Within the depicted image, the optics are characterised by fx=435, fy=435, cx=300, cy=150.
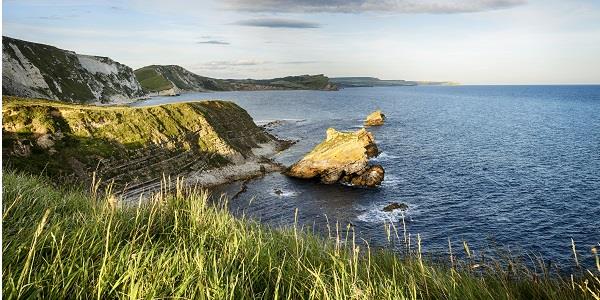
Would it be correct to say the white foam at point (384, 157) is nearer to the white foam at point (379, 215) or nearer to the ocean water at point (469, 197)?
the ocean water at point (469, 197)

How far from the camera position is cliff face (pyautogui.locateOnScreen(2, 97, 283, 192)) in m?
50.6

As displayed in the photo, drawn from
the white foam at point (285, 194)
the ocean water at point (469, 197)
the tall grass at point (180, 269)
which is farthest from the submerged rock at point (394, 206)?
the tall grass at point (180, 269)

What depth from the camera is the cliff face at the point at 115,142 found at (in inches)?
1993

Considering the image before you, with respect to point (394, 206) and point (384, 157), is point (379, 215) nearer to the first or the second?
point (394, 206)

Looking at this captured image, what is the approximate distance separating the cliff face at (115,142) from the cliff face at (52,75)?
56.1 metres

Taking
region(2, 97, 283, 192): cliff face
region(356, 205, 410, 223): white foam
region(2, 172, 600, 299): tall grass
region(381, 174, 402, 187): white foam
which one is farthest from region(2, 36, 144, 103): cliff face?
region(2, 172, 600, 299): tall grass

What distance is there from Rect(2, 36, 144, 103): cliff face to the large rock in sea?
81.7 metres

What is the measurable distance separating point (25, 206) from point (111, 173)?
47128mm

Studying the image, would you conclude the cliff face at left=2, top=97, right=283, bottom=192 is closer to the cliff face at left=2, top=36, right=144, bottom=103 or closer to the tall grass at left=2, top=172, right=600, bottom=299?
the tall grass at left=2, top=172, right=600, bottom=299

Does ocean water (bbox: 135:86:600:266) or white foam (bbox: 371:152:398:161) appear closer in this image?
ocean water (bbox: 135:86:600:266)

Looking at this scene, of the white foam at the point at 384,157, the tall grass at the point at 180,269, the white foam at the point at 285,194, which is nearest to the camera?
the tall grass at the point at 180,269

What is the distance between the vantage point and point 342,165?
62.3m

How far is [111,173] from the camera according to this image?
5400 centimetres

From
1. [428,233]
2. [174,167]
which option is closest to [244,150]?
[174,167]
